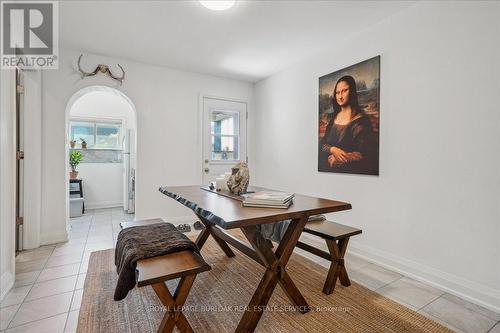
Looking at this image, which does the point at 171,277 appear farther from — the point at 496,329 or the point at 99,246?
the point at 99,246

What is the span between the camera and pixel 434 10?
7.00 feet

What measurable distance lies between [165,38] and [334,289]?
10.4 feet

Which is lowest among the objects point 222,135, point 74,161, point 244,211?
point 244,211

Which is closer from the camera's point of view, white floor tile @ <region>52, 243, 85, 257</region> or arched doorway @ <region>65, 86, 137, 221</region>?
white floor tile @ <region>52, 243, 85, 257</region>

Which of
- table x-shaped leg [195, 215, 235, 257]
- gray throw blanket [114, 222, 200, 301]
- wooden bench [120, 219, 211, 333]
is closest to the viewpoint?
wooden bench [120, 219, 211, 333]

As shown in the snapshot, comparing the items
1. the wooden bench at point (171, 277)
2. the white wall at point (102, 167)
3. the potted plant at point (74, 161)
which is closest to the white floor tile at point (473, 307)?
the wooden bench at point (171, 277)

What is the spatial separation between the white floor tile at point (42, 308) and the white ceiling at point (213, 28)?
253cm

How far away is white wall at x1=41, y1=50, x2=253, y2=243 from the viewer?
10.4 feet

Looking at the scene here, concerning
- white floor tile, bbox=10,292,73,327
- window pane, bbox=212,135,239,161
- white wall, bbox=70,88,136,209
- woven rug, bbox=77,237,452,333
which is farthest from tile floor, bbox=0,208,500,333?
white wall, bbox=70,88,136,209

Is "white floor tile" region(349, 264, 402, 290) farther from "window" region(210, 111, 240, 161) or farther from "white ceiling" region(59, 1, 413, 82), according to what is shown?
"window" region(210, 111, 240, 161)

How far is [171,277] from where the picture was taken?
4.20 feet

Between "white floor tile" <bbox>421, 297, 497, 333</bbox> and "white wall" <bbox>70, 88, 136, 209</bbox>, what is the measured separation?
533 centimetres

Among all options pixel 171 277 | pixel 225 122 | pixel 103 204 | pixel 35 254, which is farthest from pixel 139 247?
pixel 103 204

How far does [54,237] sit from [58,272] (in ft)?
3.44
